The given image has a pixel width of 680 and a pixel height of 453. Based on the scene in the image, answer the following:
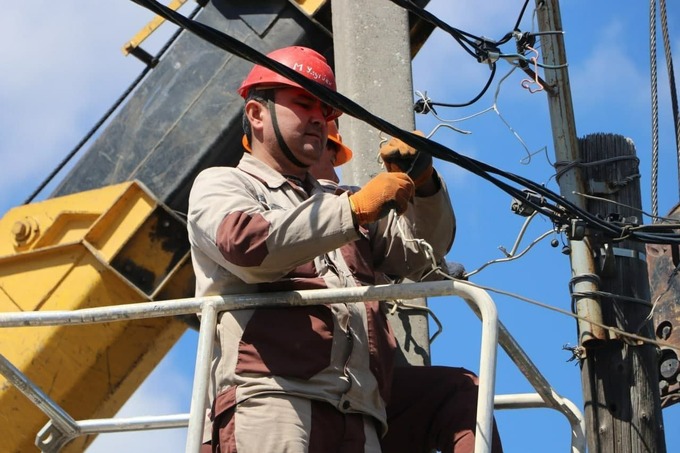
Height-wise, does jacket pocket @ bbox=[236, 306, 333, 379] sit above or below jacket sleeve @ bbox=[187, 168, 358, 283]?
below

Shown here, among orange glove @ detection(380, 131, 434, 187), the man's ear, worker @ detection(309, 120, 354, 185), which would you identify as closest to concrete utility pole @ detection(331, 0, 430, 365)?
worker @ detection(309, 120, 354, 185)

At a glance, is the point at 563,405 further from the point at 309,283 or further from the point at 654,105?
the point at 654,105

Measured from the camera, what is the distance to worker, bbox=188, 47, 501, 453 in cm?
421

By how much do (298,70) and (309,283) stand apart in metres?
0.86

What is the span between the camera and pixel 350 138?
5836mm

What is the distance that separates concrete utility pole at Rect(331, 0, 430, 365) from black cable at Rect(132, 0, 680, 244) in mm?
559

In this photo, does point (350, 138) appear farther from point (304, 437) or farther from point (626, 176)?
point (304, 437)

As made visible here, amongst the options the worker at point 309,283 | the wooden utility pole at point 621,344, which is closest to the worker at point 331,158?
the worker at point 309,283

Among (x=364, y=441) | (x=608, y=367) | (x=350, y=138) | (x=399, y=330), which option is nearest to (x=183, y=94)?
(x=350, y=138)

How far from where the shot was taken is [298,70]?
16.2 feet

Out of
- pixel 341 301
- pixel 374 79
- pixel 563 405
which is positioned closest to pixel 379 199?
pixel 341 301

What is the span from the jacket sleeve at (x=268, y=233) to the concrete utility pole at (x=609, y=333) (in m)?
1.90

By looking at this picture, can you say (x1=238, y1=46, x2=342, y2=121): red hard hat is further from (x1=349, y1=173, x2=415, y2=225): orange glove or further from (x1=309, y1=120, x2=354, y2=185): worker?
(x1=349, y1=173, x2=415, y2=225): orange glove

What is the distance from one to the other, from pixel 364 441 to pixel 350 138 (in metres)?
1.83
